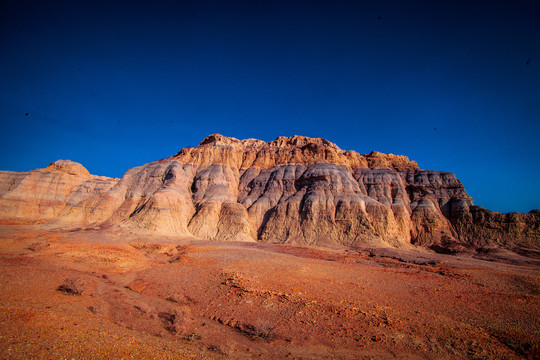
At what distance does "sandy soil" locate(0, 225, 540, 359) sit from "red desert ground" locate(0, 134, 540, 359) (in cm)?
7

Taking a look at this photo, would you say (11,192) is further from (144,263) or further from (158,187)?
(144,263)

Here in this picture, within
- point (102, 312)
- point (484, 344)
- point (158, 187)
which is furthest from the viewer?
point (158, 187)

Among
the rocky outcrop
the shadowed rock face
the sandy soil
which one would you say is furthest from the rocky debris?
the rocky outcrop

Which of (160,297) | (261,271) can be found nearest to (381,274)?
(261,271)

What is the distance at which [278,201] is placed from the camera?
47.9 m

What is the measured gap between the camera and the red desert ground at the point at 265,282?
8.24 metres

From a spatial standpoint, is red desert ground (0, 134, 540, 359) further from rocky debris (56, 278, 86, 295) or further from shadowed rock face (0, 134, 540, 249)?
shadowed rock face (0, 134, 540, 249)

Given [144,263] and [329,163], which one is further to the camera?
[329,163]

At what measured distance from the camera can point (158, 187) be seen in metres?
48.8

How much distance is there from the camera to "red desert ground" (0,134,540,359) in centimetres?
824

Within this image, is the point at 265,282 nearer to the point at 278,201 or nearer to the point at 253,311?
the point at 253,311

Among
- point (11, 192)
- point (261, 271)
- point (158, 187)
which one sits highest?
point (158, 187)

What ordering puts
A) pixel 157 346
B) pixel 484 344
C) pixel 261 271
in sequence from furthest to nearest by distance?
pixel 261 271
pixel 484 344
pixel 157 346

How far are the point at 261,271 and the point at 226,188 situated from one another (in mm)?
34488
